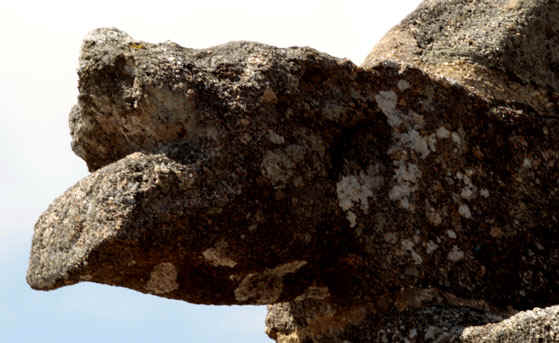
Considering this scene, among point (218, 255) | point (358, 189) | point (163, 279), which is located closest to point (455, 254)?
point (358, 189)

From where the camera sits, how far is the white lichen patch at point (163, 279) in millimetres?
3252

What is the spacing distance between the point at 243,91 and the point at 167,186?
1.60ft

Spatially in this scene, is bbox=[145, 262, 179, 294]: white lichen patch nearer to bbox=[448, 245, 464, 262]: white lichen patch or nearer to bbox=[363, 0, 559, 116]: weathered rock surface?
bbox=[448, 245, 464, 262]: white lichen patch

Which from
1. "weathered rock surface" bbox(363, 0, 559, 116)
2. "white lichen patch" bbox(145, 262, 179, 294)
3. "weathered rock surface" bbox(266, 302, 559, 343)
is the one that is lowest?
"weathered rock surface" bbox(266, 302, 559, 343)

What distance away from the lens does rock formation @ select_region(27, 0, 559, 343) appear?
3.22 metres

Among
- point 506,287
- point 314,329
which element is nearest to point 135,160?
point 314,329

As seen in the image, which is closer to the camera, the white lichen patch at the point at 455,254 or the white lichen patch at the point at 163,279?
the white lichen patch at the point at 163,279

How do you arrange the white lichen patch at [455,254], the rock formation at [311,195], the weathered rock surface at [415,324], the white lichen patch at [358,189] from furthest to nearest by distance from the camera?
the white lichen patch at [455,254], the white lichen patch at [358,189], the rock formation at [311,195], the weathered rock surface at [415,324]

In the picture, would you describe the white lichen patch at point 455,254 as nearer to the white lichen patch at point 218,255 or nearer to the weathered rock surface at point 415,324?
the weathered rock surface at point 415,324

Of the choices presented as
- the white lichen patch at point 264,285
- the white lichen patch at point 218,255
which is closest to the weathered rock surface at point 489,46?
the white lichen patch at point 264,285

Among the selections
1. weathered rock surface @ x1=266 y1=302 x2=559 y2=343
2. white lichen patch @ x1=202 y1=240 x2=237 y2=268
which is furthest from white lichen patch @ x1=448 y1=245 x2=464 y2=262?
white lichen patch @ x1=202 y1=240 x2=237 y2=268

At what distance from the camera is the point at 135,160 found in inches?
128

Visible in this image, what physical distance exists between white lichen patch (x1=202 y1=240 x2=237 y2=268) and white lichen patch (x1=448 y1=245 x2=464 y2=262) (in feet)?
3.12

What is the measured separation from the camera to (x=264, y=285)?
11.4ft
